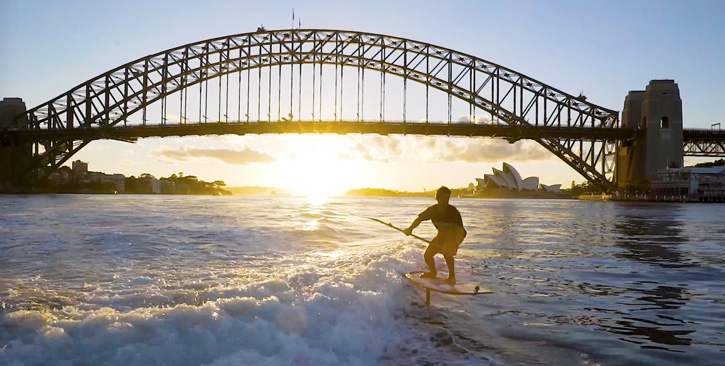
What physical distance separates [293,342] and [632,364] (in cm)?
298

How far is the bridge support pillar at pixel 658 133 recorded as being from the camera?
224 ft

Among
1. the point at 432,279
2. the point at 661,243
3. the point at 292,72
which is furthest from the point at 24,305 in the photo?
the point at 292,72

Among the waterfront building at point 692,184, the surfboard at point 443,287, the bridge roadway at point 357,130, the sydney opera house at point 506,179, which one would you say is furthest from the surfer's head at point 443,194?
the sydney opera house at point 506,179

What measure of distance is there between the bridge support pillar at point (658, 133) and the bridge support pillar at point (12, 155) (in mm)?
80660

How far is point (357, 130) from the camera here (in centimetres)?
6431

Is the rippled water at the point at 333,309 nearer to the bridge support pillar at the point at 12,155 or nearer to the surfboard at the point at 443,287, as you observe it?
the surfboard at the point at 443,287

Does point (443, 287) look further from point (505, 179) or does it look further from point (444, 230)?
point (505, 179)

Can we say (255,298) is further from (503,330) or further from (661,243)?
(661,243)

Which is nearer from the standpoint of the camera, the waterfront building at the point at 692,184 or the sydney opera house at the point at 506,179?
the waterfront building at the point at 692,184

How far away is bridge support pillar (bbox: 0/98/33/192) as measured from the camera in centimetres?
6972

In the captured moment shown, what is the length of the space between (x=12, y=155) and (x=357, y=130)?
46991 mm

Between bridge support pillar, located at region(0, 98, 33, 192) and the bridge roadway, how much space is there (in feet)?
10.8

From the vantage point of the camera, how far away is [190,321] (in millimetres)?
5191

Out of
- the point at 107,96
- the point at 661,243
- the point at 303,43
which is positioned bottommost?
the point at 661,243
